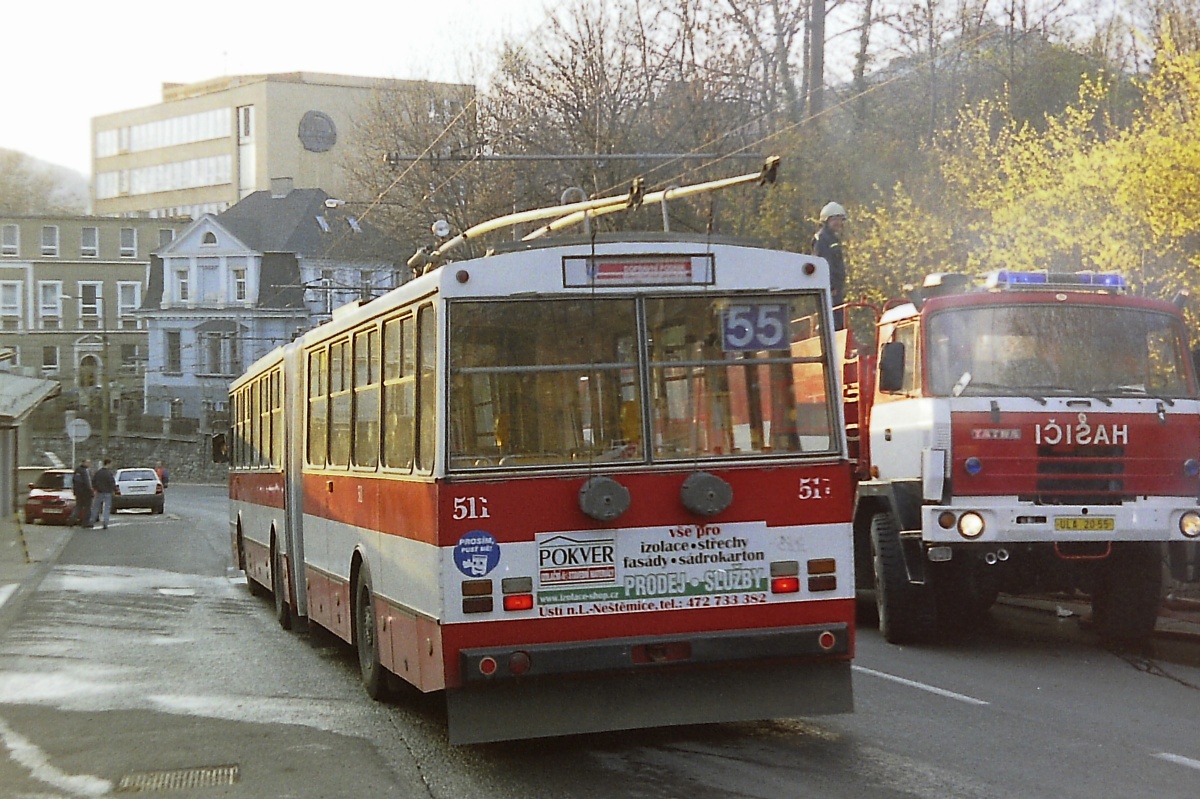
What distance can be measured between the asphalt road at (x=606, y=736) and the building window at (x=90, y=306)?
284ft

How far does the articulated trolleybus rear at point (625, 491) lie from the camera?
8.70 metres

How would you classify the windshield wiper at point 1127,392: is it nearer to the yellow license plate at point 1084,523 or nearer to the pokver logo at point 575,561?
the yellow license plate at point 1084,523

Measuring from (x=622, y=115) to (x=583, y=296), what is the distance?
27.9 m

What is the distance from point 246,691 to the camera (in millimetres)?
12242

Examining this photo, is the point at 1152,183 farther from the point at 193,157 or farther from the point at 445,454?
the point at 193,157

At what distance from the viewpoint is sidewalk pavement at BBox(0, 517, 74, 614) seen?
23.8 meters

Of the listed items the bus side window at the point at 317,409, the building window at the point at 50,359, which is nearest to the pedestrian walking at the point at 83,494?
the bus side window at the point at 317,409

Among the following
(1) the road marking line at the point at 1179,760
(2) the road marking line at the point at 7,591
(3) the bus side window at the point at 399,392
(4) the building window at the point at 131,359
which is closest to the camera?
(1) the road marking line at the point at 1179,760

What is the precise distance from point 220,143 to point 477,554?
104 m

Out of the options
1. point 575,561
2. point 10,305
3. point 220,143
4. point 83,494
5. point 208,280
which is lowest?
point 83,494

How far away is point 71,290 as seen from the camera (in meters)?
99.1

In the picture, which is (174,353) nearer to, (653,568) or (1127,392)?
(1127,392)

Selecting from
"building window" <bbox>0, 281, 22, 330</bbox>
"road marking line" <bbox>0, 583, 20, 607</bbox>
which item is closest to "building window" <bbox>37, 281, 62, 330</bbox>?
"building window" <bbox>0, 281, 22, 330</bbox>

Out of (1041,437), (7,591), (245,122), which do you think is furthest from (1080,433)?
(245,122)
